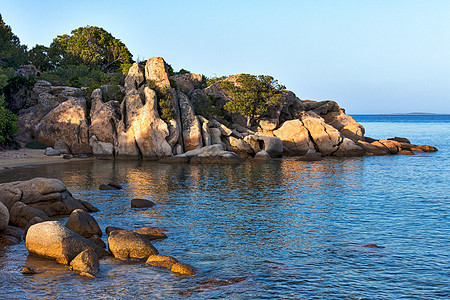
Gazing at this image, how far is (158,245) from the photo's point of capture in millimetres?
20344

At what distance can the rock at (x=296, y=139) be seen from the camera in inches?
2714

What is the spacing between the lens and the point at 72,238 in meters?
18.0

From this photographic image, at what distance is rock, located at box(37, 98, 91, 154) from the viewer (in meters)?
62.3

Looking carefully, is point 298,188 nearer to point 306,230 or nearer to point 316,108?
point 306,230

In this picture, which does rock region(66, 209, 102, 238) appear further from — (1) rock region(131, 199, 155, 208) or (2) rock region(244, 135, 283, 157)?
(2) rock region(244, 135, 283, 157)

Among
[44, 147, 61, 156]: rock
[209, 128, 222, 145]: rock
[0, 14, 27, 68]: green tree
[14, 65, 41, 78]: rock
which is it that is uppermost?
[0, 14, 27, 68]: green tree

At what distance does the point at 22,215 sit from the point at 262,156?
137 ft

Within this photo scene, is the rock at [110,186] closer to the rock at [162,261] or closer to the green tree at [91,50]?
the rock at [162,261]

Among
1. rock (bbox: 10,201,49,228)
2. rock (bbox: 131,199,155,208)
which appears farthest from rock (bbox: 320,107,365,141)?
rock (bbox: 10,201,49,228)

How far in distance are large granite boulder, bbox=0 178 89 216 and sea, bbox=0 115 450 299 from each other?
1.20 metres

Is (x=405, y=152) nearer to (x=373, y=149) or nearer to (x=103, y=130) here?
(x=373, y=149)

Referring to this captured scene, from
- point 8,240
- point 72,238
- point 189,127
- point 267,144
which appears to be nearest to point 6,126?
point 189,127

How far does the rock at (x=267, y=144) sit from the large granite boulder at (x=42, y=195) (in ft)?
135

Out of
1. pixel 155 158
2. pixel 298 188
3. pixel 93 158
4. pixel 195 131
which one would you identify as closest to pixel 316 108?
pixel 195 131
